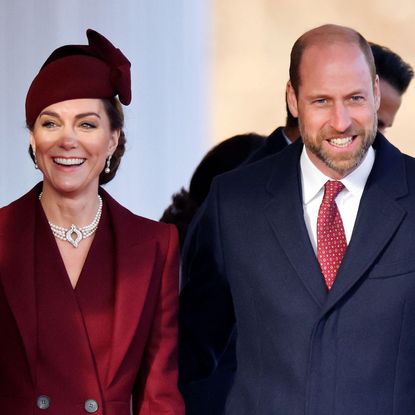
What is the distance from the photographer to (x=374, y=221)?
3439mm

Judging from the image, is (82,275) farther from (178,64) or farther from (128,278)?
(178,64)

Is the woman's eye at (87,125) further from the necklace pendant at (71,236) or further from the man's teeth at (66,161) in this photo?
the necklace pendant at (71,236)

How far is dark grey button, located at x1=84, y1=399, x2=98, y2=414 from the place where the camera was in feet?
11.3

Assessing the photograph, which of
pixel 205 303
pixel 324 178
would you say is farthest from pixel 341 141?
pixel 205 303

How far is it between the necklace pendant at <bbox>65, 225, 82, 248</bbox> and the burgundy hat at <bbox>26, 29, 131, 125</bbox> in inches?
10.7

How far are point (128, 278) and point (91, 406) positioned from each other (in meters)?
0.32

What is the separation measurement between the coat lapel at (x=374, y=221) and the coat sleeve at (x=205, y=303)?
0.36 meters

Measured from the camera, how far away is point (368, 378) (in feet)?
11.0

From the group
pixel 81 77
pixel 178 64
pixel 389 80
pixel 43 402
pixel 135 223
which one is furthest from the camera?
pixel 178 64

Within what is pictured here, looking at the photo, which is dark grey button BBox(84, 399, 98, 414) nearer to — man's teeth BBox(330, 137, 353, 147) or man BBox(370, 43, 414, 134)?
man's teeth BBox(330, 137, 353, 147)

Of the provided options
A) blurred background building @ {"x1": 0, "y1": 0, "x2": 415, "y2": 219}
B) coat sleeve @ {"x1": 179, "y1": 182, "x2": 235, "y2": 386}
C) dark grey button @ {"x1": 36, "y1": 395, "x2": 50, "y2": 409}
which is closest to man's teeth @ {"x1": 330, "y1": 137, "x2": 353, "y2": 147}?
coat sleeve @ {"x1": 179, "y1": 182, "x2": 235, "y2": 386}

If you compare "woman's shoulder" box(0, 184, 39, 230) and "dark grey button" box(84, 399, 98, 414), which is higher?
"woman's shoulder" box(0, 184, 39, 230)

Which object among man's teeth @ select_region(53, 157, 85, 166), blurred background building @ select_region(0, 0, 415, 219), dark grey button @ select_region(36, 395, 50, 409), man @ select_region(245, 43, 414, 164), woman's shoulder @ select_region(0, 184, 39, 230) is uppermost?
blurred background building @ select_region(0, 0, 415, 219)

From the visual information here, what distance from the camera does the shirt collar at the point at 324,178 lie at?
351 cm
